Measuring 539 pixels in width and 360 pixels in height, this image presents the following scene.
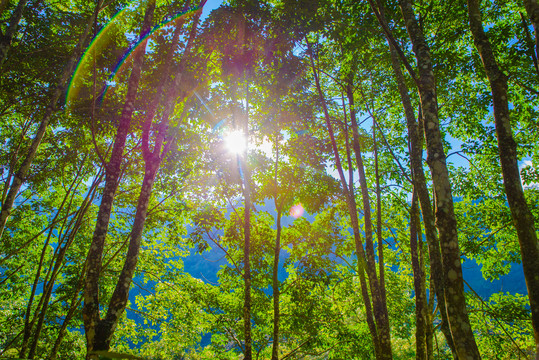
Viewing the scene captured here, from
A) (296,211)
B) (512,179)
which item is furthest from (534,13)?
(296,211)

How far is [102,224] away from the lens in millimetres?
4934

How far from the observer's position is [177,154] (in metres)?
10.7

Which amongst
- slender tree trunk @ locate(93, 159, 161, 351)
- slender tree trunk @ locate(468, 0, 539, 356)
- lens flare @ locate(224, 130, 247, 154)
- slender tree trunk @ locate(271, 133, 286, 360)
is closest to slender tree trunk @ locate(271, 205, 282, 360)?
slender tree trunk @ locate(271, 133, 286, 360)

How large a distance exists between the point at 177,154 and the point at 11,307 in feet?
35.8

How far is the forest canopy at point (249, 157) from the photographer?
22.9 feet

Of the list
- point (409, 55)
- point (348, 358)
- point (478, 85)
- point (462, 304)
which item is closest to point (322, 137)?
point (409, 55)

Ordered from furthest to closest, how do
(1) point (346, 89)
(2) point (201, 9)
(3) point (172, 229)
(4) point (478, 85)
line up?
(3) point (172, 229) → (1) point (346, 89) → (4) point (478, 85) → (2) point (201, 9)

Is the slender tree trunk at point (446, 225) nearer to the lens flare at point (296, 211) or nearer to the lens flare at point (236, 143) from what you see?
the lens flare at point (236, 143)

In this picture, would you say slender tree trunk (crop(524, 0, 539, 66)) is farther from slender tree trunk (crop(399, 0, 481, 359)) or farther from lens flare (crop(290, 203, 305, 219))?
lens flare (crop(290, 203, 305, 219))

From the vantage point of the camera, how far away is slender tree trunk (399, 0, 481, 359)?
317cm

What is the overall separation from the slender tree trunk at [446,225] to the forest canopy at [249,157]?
0.98 m

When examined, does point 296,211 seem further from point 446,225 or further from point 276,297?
point 446,225

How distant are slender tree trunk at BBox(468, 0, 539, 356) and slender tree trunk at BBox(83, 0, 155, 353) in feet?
20.4

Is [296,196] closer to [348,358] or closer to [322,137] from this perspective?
[322,137]
